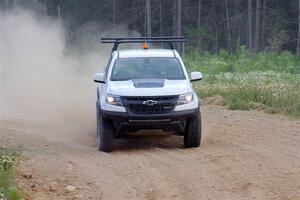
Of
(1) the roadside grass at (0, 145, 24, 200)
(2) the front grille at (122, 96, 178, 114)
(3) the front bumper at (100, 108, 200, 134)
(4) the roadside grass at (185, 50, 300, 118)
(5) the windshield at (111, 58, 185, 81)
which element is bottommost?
(4) the roadside grass at (185, 50, 300, 118)

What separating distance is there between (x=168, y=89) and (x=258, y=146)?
1.94 m

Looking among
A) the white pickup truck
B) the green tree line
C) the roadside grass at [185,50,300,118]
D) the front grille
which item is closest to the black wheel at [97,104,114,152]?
the white pickup truck

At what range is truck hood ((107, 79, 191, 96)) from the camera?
12453 mm

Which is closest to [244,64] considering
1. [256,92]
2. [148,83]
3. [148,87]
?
[256,92]

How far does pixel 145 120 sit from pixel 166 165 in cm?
140

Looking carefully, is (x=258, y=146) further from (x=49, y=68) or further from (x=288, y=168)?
(x=49, y=68)

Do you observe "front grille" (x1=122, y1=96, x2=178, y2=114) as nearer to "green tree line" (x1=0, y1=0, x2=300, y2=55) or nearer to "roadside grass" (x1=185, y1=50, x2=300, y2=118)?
"roadside grass" (x1=185, y1=50, x2=300, y2=118)

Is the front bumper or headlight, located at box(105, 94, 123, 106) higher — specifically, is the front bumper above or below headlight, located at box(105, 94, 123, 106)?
below

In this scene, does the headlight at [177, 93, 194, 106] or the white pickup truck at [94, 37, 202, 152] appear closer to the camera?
the white pickup truck at [94, 37, 202, 152]

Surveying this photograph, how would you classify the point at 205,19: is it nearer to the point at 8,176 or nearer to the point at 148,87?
the point at 148,87

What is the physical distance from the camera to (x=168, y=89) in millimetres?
12578

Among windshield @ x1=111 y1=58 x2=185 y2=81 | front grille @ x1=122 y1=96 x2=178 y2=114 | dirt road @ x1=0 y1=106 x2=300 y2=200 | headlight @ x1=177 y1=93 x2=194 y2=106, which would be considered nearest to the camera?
dirt road @ x1=0 y1=106 x2=300 y2=200

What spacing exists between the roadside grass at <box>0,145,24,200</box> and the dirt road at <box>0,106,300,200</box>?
256mm

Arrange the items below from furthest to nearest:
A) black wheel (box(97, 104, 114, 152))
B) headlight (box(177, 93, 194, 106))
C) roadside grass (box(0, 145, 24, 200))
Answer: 1. black wheel (box(97, 104, 114, 152))
2. headlight (box(177, 93, 194, 106))
3. roadside grass (box(0, 145, 24, 200))
